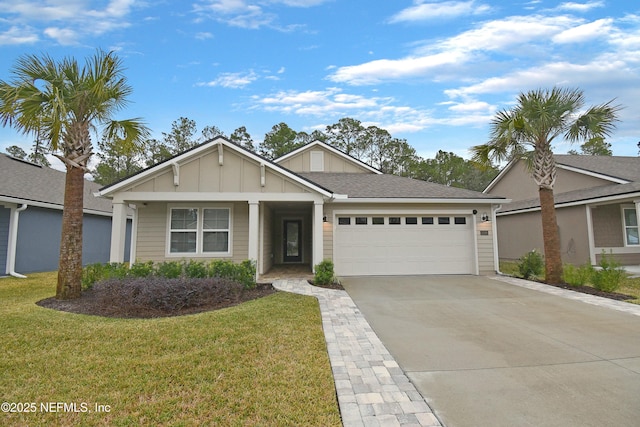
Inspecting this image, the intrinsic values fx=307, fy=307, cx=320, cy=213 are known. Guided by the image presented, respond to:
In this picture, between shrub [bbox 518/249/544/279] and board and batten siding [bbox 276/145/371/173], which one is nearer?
shrub [bbox 518/249/544/279]

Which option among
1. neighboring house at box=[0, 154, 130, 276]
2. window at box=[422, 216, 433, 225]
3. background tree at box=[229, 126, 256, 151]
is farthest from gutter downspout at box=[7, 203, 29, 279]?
background tree at box=[229, 126, 256, 151]

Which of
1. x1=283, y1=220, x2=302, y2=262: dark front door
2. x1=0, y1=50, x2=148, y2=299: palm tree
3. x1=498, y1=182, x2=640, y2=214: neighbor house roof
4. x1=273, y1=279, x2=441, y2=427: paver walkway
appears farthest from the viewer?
x1=283, y1=220, x2=302, y2=262: dark front door

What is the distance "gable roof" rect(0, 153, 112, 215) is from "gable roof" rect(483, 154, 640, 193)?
63.4ft

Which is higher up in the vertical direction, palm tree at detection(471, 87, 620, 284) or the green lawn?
palm tree at detection(471, 87, 620, 284)

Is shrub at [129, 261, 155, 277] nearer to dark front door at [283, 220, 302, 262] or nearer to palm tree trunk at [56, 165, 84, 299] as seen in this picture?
palm tree trunk at [56, 165, 84, 299]

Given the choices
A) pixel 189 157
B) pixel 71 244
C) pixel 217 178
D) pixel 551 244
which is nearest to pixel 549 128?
pixel 551 244

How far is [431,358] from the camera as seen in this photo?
388 centimetres

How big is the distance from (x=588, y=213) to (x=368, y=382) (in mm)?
14278

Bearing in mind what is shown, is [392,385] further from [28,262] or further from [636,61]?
[636,61]

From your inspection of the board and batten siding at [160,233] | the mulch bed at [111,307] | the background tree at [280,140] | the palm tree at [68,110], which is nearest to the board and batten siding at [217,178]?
the board and batten siding at [160,233]

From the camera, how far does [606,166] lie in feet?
49.8

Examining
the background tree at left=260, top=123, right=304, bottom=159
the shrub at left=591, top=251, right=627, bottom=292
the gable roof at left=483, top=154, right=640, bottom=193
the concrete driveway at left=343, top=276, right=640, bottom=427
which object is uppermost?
the background tree at left=260, top=123, right=304, bottom=159

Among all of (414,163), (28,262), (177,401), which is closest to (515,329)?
(177,401)

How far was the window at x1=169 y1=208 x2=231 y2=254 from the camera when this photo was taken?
999 centimetres
